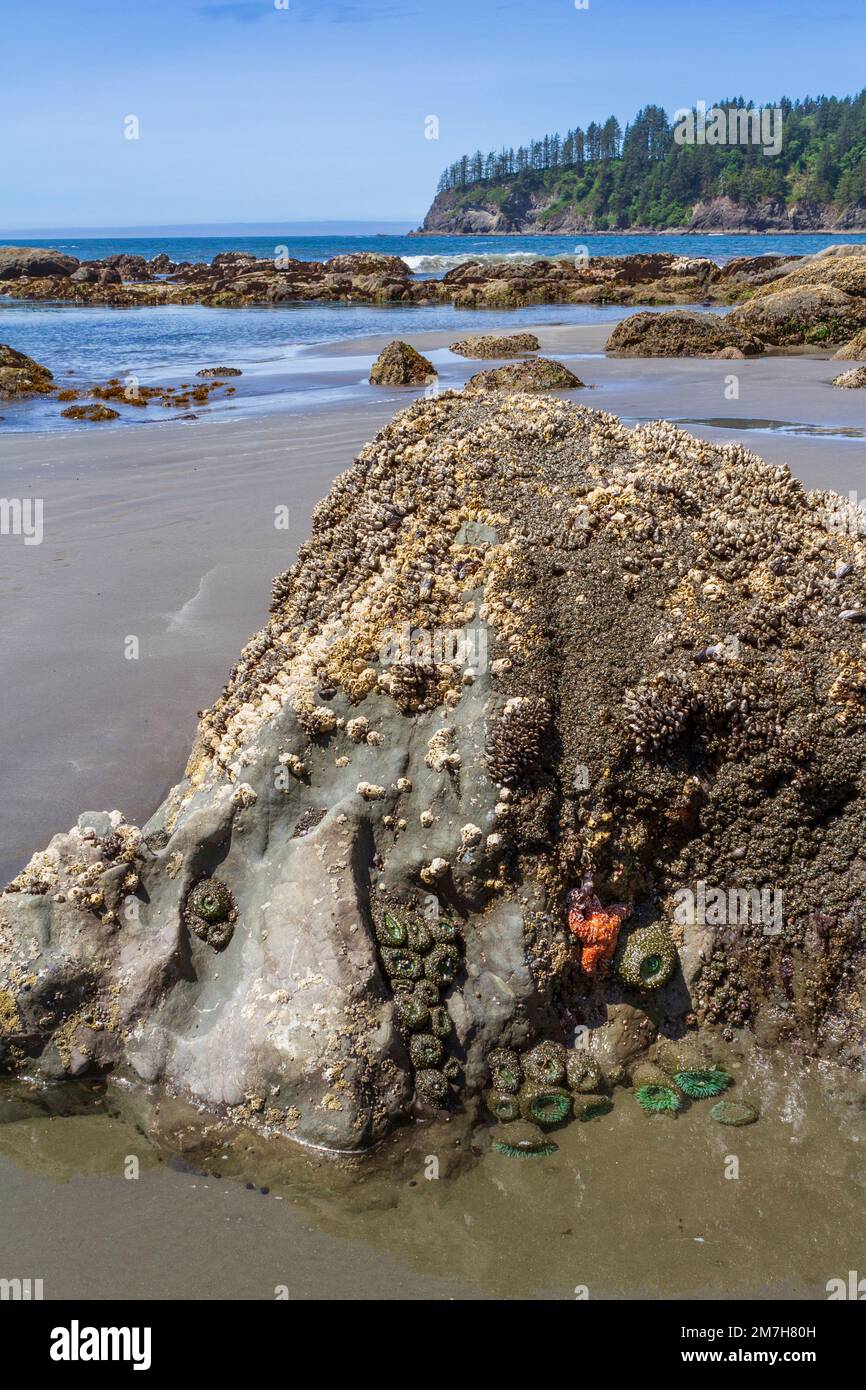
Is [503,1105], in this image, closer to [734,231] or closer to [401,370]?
[401,370]

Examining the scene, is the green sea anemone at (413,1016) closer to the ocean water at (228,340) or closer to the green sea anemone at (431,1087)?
the green sea anemone at (431,1087)

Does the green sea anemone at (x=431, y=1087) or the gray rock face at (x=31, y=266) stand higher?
the gray rock face at (x=31, y=266)

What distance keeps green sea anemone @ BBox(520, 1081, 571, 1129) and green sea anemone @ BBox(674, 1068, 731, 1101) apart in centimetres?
41

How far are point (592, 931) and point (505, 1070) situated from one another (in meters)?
0.59

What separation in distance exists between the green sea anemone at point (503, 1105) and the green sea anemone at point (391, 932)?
2.01 feet

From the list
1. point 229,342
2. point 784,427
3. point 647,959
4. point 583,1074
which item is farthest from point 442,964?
point 229,342

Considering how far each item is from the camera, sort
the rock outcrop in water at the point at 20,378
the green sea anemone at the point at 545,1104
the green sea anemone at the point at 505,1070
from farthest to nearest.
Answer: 1. the rock outcrop in water at the point at 20,378
2. the green sea anemone at the point at 505,1070
3. the green sea anemone at the point at 545,1104

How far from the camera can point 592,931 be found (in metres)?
3.93

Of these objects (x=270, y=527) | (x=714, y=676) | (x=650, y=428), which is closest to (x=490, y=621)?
(x=714, y=676)

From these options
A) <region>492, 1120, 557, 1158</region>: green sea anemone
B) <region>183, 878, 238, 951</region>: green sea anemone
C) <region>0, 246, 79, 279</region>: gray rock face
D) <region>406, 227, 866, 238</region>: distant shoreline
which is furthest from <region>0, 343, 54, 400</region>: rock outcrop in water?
<region>406, 227, 866, 238</region>: distant shoreline

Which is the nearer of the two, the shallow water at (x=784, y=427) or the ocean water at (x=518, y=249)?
the shallow water at (x=784, y=427)

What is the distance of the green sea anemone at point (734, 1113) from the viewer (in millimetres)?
3602

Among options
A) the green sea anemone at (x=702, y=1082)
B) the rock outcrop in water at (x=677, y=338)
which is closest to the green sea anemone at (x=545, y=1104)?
the green sea anemone at (x=702, y=1082)

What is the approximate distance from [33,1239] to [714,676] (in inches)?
116
